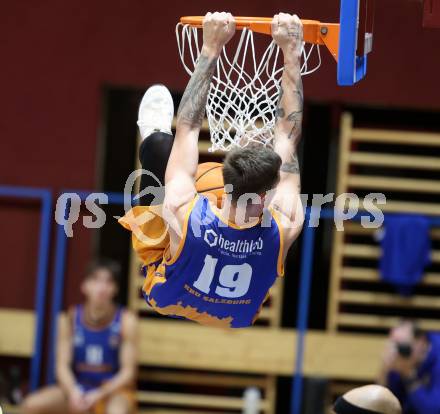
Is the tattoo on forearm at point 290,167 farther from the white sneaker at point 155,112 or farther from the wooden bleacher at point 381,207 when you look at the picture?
the wooden bleacher at point 381,207

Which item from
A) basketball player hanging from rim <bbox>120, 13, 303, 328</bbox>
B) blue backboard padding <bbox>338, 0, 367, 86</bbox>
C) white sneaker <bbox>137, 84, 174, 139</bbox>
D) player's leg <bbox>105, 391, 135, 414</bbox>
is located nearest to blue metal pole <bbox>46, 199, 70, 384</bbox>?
player's leg <bbox>105, 391, 135, 414</bbox>

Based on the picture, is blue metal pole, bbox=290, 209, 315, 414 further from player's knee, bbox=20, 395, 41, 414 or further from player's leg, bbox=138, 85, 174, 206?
player's leg, bbox=138, 85, 174, 206

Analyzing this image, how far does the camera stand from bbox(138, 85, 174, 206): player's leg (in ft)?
13.3

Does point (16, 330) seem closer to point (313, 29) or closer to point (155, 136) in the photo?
point (155, 136)

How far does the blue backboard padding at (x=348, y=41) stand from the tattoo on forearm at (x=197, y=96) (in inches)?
18.7

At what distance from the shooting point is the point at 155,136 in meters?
4.08

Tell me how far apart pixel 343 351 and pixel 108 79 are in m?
2.71

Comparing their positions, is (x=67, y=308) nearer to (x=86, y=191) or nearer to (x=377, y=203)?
(x=86, y=191)

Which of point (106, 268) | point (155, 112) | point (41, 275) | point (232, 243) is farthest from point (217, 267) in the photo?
point (41, 275)

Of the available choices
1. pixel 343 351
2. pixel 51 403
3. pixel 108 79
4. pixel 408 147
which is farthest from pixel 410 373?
pixel 108 79

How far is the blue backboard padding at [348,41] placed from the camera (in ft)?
12.1

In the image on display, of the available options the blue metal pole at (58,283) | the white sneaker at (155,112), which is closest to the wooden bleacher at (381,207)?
the blue metal pole at (58,283)

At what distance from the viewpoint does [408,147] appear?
7.75 meters

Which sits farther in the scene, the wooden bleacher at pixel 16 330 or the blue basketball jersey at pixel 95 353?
the wooden bleacher at pixel 16 330
